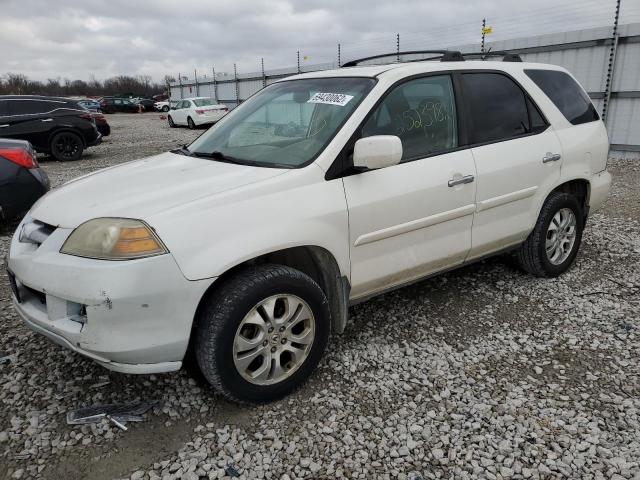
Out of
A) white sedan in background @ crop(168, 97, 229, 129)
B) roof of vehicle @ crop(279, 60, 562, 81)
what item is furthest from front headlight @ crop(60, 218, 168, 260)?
white sedan in background @ crop(168, 97, 229, 129)

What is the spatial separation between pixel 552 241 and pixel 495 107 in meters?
1.27

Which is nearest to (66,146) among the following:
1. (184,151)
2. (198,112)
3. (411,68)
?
(198,112)

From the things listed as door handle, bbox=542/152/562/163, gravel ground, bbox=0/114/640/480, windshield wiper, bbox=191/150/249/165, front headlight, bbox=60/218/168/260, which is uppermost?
windshield wiper, bbox=191/150/249/165

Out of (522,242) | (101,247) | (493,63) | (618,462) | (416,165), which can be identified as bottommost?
(618,462)

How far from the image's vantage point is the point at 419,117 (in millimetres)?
3143

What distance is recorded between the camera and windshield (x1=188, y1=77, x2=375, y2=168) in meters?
2.84

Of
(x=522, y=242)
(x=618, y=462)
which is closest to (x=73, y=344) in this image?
(x=618, y=462)

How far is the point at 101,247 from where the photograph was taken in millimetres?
2240

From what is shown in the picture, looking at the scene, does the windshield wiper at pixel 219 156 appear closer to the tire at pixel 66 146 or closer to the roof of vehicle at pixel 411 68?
the roof of vehicle at pixel 411 68

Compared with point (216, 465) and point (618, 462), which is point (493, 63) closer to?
point (618, 462)

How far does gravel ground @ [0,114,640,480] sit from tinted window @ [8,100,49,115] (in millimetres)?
9636

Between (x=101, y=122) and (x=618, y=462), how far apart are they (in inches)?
622

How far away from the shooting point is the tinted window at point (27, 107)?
37.6 ft

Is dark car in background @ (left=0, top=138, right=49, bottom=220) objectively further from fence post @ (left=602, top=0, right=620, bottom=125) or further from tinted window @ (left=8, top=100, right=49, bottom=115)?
fence post @ (left=602, top=0, right=620, bottom=125)
